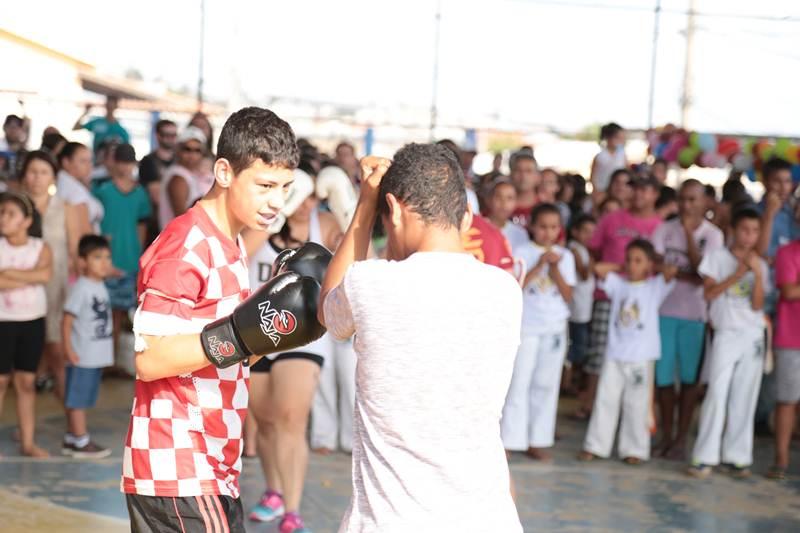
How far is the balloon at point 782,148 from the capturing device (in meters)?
8.56

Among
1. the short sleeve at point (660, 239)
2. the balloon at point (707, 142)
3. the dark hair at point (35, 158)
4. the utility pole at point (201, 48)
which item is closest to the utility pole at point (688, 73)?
the balloon at point (707, 142)

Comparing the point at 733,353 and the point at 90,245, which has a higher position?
the point at 90,245

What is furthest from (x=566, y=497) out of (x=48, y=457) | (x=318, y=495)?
(x=48, y=457)

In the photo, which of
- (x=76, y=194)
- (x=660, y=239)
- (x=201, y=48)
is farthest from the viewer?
(x=201, y=48)

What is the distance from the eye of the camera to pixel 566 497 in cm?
586

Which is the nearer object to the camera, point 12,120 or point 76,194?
point 76,194

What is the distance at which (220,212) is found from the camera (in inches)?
110

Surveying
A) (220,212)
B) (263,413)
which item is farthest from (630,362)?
(220,212)

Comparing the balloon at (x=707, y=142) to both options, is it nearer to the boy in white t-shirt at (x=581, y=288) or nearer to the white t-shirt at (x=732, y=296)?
the boy in white t-shirt at (x=581, y=288)

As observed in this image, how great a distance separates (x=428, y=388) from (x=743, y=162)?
7754mm

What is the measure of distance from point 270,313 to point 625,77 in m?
14.2

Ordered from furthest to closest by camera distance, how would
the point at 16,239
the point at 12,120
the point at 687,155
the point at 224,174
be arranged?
the point at 687,155, the point at 12,120, the point at 16,239, the point at 224,174

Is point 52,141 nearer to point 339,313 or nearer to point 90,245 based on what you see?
point 90,245

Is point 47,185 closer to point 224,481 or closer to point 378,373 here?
point 224,481
